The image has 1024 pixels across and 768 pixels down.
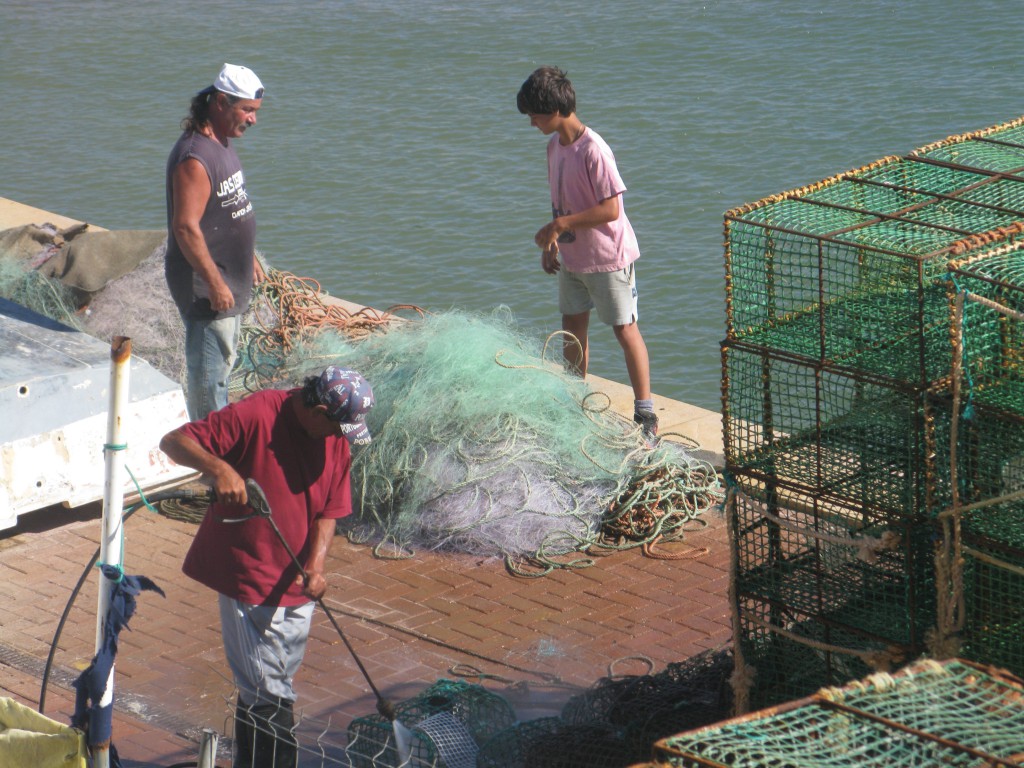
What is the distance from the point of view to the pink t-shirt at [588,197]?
7184 mm

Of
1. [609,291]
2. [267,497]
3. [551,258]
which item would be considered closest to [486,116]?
[551,258]

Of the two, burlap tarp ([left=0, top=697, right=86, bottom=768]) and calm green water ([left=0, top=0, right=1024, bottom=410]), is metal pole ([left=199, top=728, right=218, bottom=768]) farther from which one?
calm green water ([left=0, top=0, right=1024, bottom=410])

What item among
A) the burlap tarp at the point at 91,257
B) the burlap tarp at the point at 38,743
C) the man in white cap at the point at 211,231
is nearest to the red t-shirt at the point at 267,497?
the burlap tarp at the point at 38,743

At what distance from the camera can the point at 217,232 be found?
272 inches

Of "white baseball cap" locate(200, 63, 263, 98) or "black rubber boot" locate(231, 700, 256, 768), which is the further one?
"white baseball cap" locate(200, 63, 263, 98)

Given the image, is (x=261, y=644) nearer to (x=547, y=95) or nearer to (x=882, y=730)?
(x=882, y=730)

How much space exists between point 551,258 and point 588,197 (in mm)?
428

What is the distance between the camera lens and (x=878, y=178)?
5.48m

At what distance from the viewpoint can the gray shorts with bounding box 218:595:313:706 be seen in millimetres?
4684

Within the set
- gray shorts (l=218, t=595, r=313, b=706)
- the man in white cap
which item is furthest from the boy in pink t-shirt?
gray shorts (l=218, t=595, r=313, b=706)

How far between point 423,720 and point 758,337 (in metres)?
1.70

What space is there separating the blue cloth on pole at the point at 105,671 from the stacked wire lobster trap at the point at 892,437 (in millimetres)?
2054

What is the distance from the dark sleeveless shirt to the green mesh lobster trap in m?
4.17

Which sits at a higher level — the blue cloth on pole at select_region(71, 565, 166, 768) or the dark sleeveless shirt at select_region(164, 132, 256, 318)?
the dark sleeveless shirt at select_region(164, 132, 256, 318)
